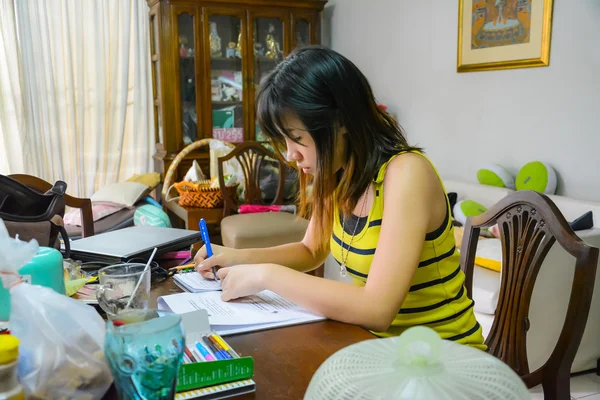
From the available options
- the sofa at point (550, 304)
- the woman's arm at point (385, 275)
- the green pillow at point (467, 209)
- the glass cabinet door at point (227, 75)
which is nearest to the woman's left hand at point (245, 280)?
the woman's arm at point (385, 275)

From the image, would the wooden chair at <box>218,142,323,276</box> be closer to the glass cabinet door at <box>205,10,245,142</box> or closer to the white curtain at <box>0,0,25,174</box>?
the glass cabinet door at <box>205,10,245,142</box>

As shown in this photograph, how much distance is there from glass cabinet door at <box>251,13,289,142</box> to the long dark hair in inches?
113

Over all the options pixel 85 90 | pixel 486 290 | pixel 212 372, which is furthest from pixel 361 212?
pixel 85 90

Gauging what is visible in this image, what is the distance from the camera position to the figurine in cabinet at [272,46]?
4004 millimetres

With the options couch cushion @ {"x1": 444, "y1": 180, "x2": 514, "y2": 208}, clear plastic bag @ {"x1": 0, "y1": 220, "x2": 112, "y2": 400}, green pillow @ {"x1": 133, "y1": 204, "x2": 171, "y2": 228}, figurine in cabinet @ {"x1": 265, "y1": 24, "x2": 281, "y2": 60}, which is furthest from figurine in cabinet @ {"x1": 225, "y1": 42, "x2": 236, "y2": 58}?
clear plastic bag @ {"x1": 0, "y1": 220, "x2": 112, "y2": 400}

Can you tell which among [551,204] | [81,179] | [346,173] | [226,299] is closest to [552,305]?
[551,204]

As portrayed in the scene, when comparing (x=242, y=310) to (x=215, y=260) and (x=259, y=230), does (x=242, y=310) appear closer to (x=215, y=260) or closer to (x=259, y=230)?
(x=215, y=260)

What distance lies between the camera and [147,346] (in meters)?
0.56

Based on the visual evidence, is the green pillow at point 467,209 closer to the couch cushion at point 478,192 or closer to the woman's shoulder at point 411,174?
the couch cushion at point 478,192

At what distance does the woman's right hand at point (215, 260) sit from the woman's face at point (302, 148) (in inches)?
9.9

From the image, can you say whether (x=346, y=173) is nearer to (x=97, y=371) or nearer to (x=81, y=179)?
(x=97, y=371)

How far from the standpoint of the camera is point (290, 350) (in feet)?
2.76

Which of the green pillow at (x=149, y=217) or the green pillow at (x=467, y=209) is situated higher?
the green pillow at (x=467, y=209)

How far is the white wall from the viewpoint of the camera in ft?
8.27
